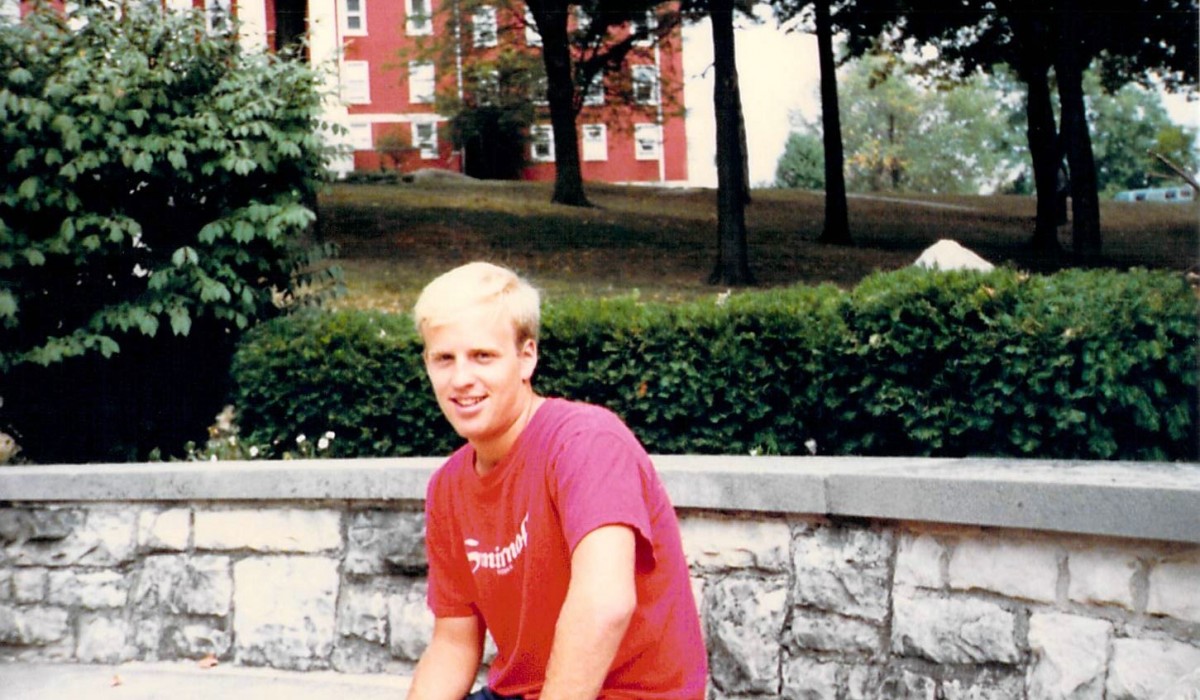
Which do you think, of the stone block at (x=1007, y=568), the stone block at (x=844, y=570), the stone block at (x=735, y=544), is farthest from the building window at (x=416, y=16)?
the stone block at (x=1007, y=568)

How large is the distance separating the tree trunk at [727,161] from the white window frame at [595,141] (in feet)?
5.07

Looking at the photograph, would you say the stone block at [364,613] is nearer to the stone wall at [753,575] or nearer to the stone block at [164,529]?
the stone wall at [753,575]

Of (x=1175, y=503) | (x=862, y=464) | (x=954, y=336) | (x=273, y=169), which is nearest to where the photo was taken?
(x=1175, y=503)

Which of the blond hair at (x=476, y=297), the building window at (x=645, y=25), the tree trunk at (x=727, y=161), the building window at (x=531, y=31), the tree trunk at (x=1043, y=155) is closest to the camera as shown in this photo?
the blond hair at (x=476, y=297)

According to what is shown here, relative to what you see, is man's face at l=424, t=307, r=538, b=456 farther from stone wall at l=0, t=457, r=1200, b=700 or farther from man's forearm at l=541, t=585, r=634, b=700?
stone wall at l=0, t=457, r=1200, b=700

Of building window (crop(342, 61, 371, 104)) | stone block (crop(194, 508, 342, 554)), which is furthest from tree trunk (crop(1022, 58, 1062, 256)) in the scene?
stone block (crop(194, 508, 342, 554))

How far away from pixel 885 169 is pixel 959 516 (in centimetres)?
2208

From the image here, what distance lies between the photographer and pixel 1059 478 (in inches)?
149

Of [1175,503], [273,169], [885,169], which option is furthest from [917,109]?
[1175,503]

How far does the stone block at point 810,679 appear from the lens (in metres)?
4.37

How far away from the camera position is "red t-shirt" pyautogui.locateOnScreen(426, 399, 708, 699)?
92.2 inches

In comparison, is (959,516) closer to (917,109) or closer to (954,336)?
(954,336)

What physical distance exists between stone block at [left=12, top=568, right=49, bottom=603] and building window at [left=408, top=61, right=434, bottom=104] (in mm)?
10024

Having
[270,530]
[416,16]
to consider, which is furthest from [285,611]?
[416,16]
